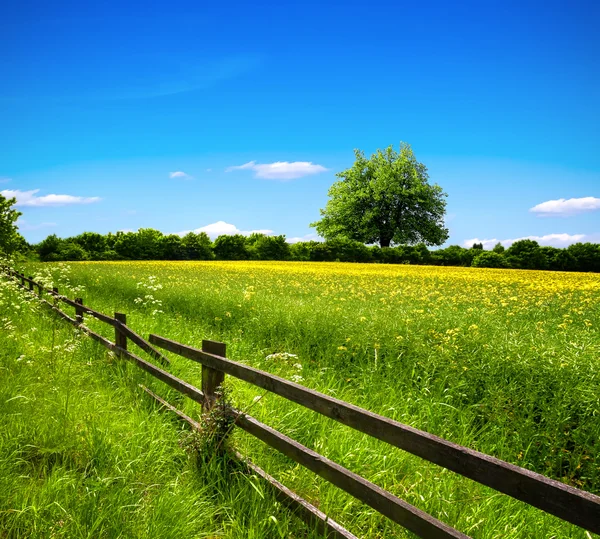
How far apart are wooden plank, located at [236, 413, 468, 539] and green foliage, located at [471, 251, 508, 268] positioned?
147 ft

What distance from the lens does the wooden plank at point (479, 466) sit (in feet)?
5.80

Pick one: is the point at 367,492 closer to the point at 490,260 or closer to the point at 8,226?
the point at 8,226

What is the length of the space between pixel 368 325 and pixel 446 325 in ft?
4.94

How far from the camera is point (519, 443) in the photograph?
200 inches

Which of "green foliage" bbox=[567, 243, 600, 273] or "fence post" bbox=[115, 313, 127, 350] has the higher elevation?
"green foliage" bbox=[567, 243, 600, 273]

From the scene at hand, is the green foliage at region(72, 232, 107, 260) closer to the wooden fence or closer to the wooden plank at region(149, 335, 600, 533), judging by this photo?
the wooden fence

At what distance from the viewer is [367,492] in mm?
2721

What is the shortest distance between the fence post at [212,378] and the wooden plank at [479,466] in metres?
1.13

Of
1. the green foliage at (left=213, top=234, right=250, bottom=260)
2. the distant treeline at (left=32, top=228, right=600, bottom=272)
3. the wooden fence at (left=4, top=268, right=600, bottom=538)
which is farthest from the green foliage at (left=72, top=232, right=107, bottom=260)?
the wooden fence at (left=4, top=268, right=600, bottom=538)

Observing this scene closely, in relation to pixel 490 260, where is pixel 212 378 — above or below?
below

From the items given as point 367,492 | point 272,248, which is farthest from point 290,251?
point 367,492

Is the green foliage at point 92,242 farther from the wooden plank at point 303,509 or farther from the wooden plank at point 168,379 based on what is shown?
the wooden plank at point 303,509

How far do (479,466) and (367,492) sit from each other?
0.88m

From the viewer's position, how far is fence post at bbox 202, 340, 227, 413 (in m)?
4.22
